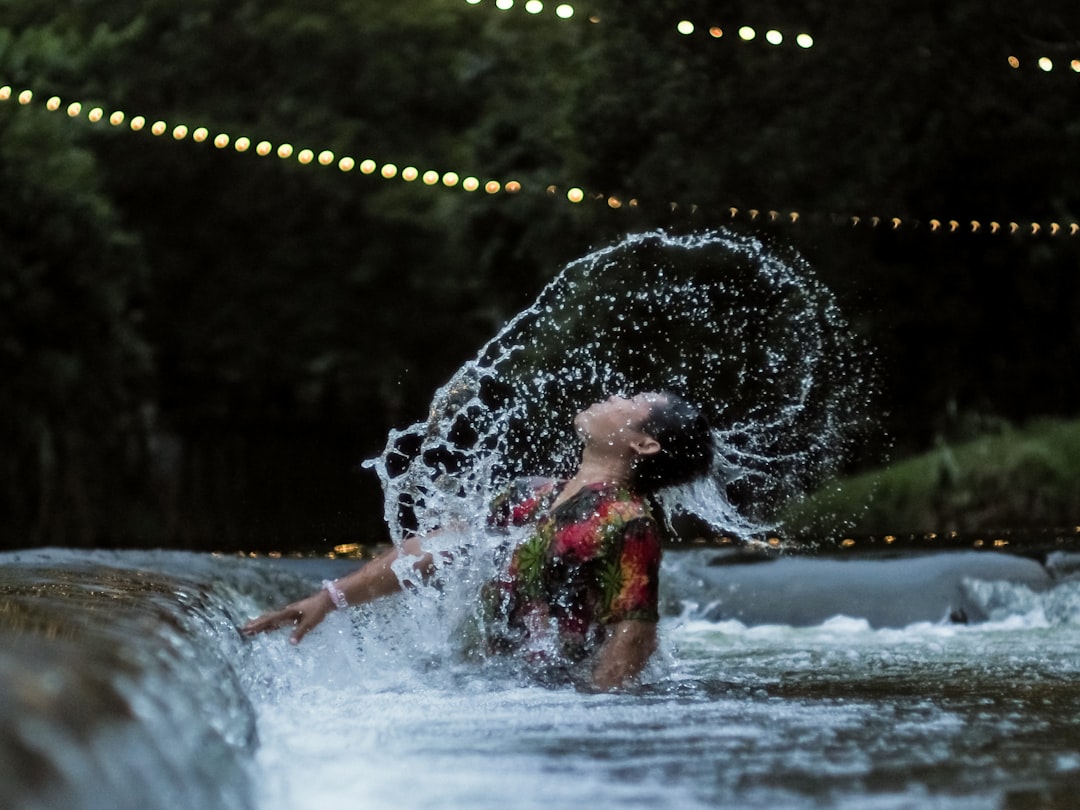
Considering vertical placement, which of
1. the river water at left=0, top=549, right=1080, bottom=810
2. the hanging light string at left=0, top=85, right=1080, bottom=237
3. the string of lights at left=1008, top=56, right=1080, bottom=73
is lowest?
the river water at left=0, top=549, right=1080, bottom=810

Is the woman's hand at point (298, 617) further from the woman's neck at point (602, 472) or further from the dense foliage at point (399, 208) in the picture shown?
the dense foliage at point (399, 208)

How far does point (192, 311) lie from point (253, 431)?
0.72 meters

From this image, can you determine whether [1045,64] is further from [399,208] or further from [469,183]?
[399,208]

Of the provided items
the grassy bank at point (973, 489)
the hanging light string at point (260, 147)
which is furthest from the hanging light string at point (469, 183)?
the grassy bank at point (973, 489)

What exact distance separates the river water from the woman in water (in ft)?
0.32

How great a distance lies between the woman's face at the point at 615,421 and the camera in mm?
3875

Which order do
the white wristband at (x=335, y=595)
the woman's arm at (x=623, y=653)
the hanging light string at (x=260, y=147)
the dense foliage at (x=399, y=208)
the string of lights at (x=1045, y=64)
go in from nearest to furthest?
the woman's arm at (x=623, y=653) → the white wristband at (x=335, y=595) → the string of lights at (x=1045, y=64) → the dense foliage at (x=399, y=208) → the hanging light string at (x=260, y=147)

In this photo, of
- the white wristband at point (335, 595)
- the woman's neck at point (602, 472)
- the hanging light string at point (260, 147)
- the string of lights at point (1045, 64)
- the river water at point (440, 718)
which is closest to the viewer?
the river water at point (440, 718)

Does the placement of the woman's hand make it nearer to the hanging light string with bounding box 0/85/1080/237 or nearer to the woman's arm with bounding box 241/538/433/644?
the woman's arm with bounding box 241/538/433/644

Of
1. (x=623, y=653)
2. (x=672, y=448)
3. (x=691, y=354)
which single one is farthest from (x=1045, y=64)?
(x=623, y=653)

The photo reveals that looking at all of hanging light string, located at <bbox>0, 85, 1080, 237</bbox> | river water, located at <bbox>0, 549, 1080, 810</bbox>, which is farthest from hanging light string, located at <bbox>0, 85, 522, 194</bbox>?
river water, located at <bbox>0, 549, 1080, 810</bbox>

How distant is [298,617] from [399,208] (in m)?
6.34

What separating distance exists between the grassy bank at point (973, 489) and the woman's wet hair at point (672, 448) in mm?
4427

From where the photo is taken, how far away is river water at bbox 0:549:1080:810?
1.88 meters
